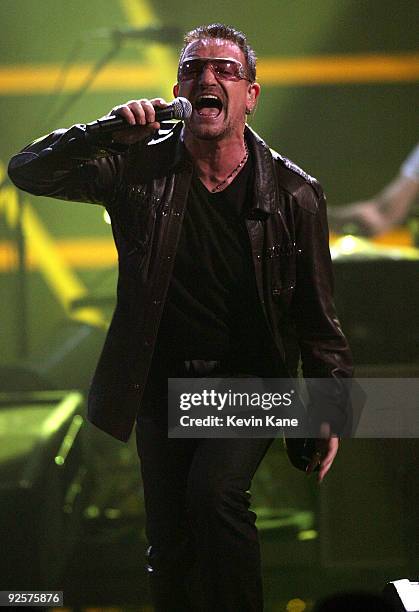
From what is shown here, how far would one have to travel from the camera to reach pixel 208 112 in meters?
2.73

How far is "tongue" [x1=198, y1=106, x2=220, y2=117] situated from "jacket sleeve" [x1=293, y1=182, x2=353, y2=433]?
331 mm

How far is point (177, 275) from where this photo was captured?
2.75m

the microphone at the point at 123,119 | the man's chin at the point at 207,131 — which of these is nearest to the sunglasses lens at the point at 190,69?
the man's chin at the point at 207,131

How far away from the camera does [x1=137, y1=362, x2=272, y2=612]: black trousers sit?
2.49 meters

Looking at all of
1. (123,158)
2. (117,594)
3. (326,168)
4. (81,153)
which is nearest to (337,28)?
(326,168)

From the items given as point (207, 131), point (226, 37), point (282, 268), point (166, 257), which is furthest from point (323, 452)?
point (226, 37)

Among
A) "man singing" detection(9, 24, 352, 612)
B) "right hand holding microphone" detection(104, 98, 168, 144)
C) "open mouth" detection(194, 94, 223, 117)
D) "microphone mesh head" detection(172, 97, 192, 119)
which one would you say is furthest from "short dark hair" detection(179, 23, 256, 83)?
"right hand holding microphone" detection(104, 98, 168, 144)

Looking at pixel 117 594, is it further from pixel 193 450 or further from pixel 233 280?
pixel 233 280

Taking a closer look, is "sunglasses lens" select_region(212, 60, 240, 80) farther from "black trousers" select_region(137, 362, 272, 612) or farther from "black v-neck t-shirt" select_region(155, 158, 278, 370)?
"black trousers" select_region(137, 362, 272, 612)

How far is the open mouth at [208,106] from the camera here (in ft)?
8.93

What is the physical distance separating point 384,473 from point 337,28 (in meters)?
1.69

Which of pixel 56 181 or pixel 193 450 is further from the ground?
pixel 56 181

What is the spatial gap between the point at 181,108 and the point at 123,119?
19cm

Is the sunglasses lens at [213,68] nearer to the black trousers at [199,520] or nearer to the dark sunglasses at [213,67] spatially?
the dark sunglasses at [213,67]
